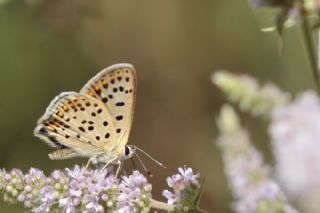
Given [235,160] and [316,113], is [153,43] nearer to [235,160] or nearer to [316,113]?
[316,113]

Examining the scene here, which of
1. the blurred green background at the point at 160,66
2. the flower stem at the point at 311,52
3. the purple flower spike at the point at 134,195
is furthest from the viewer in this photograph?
the blurred green background at the point at 160,66

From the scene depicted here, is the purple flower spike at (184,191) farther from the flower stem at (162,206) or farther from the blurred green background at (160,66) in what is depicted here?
the blurred green background at (160,66)

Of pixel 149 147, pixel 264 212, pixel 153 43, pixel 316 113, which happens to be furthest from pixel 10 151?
pixel 264 212

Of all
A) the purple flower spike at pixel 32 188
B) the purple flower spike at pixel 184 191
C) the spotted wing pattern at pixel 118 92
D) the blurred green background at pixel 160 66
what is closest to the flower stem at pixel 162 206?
the purple flower spike at pixel 184 191

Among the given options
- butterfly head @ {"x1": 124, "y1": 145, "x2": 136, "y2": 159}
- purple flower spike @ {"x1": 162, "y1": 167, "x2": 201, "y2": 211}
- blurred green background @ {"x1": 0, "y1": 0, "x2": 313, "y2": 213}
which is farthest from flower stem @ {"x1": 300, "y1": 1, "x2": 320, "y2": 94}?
blurred green background @ {"x1": 0, "y1": 0, "x2": 313, "y2": 213}

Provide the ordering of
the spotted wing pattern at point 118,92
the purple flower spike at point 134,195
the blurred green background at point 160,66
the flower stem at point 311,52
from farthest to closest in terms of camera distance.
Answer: the blurred green background at point 160,66 → the spotted wing pattern at point 118,92 → the flower stem at point 311,52 → the purple flower spike at point 134,195

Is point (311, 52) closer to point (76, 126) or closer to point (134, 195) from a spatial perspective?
point (134, 195)

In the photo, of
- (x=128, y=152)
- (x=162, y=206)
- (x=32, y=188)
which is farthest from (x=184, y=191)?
(x=128, y=152)
